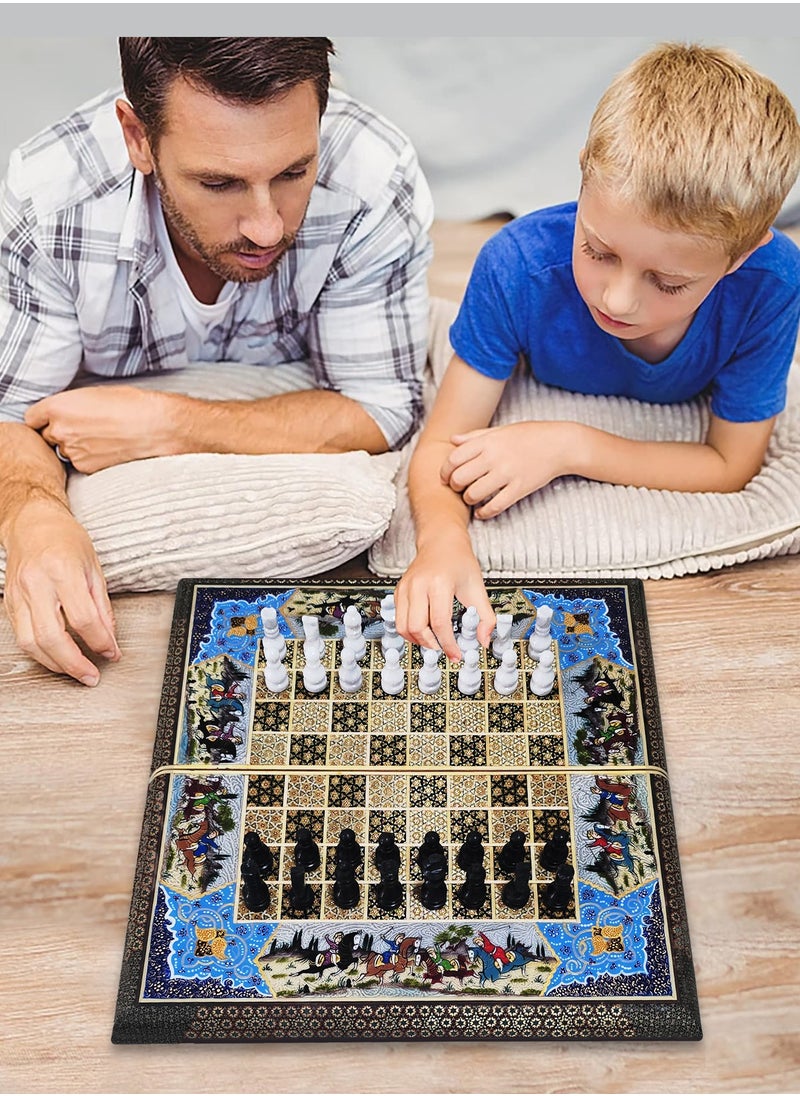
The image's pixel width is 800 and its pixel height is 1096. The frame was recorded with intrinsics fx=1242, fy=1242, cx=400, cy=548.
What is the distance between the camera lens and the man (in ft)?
4.46

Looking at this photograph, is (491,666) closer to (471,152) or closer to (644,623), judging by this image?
(644,623)

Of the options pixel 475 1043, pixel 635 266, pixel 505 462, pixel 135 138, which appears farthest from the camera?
pixel 505 462

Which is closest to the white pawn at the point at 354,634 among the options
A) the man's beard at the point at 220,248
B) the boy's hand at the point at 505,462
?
the boy's hand at the point at 505,462

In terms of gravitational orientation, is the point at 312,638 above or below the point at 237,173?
below

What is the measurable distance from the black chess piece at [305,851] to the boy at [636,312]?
264mm

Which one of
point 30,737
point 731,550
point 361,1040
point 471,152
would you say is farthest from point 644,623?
point 471,152

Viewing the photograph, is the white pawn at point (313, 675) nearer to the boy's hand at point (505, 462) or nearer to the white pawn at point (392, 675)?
the white pawn at point (392, 675)

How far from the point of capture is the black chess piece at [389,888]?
128cm

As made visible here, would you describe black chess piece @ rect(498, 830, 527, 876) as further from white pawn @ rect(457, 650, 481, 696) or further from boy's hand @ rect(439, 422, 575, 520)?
boy's hand @ rect(439, 422, 575, 520)

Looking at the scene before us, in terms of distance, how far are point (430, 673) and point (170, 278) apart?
0.62 meters

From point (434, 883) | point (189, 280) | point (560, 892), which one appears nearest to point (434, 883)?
point (434, 883)

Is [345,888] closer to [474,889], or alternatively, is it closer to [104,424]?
[474,889]

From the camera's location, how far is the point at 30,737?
1.44 metres

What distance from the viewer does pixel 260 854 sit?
1290mm
